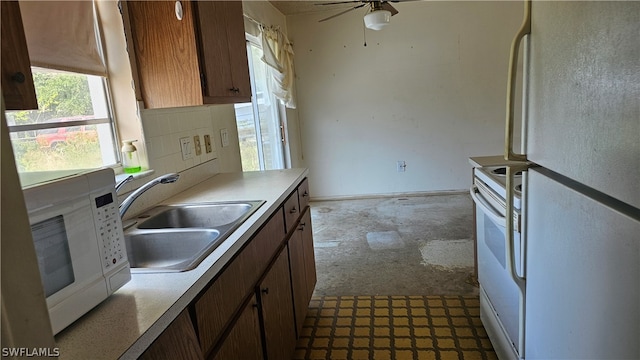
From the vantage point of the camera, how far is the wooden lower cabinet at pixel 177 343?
32.8 inches

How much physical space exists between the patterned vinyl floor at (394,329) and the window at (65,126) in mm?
1425

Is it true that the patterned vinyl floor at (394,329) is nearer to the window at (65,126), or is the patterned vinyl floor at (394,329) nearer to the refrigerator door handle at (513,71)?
the refrigerator door handle at (513,71)

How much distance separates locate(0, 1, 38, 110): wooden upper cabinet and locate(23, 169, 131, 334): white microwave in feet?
0.67

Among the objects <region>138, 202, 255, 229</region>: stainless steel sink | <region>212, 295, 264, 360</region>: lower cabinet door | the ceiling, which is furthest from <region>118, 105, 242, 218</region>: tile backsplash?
the ceiling

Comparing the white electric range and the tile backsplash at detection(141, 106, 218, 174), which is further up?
the tile backsplash at detection(141, 106, 218, 174)

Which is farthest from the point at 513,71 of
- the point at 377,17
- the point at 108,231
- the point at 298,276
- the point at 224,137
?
the point at 377,17

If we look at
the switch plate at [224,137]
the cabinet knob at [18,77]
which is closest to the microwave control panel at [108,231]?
the cabinet knob at [18,77]

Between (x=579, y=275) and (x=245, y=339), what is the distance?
3.26 feet

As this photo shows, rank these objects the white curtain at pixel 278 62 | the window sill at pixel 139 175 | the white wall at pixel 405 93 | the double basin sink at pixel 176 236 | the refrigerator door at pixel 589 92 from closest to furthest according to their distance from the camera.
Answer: the refrigerator door at pixel 589 92
the double basin sink at pixel 176 236
the window sill at pixel 139 175
the white curtain at pixel 278 62
the white wall at pixel 405 93

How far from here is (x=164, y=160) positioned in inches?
78.6

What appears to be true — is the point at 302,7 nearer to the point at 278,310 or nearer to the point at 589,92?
the point at 278,310

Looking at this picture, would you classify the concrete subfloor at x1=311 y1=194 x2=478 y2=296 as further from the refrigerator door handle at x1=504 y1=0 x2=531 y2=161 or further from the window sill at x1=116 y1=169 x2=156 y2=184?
the refrigerator door handle at x1=504 y1=0 x2=531 y2=161

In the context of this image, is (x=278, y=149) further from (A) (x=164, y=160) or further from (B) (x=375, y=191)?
(A) (x=164, y=160)

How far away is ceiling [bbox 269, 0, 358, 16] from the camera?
14.3ft
